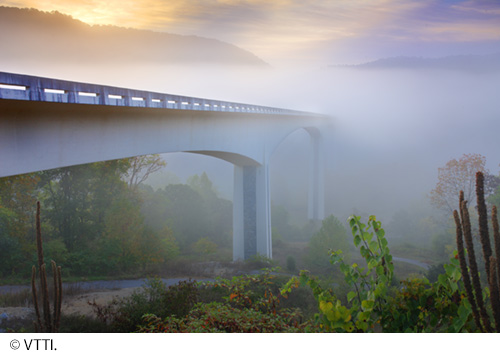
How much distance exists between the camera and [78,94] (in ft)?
19.5

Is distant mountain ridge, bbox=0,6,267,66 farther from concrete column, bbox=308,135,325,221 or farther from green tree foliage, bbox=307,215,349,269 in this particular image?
concrete column, bbox=308,135,325,221

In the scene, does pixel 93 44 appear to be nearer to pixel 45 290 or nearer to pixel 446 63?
pixel 45 290

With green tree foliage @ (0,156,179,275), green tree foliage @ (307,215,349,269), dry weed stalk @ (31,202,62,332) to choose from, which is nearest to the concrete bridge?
dry weed stalk @ (31,202,62,332)

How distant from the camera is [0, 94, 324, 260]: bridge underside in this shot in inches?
226

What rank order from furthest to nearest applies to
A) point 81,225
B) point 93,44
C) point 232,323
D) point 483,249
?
point 81,225
point 93,44
point 232,323
point 483,249

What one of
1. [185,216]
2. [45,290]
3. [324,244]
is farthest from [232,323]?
[185,216]

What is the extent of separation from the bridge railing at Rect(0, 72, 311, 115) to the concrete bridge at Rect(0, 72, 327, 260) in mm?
11

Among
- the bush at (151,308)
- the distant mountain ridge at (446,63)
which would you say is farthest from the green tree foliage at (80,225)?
the distant mountain ridge at (446,63)

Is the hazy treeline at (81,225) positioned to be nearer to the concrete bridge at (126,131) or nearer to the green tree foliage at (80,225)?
the green tree foliage at (80,225)

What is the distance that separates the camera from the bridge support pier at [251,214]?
53.1 feet

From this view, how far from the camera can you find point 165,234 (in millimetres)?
16719

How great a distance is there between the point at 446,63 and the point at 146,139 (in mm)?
10018

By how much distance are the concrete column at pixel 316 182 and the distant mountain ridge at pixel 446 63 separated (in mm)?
15897

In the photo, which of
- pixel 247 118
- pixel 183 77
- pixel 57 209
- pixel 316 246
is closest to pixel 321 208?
pixel 316 246
